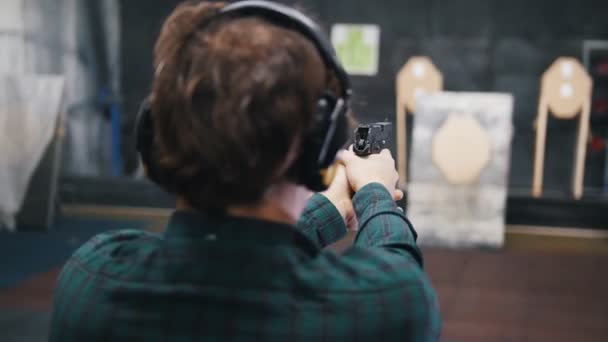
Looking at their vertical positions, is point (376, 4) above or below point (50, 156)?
above

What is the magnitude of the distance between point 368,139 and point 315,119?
26 centimetres

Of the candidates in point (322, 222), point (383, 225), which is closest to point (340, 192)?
point (322, 222)

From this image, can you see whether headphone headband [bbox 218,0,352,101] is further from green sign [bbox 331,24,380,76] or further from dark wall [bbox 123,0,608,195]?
green sign [bbox 331,24,380,76]

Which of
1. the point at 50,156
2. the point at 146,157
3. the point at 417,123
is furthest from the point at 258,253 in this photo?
the point at 50,156

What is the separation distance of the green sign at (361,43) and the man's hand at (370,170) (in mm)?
5050

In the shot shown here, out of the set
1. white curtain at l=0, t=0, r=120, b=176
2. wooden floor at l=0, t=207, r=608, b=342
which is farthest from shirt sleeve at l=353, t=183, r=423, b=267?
white curtain at l=0, t=0, r=120, b=176

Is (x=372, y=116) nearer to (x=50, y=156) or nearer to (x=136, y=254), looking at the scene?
(x=50, y=156)

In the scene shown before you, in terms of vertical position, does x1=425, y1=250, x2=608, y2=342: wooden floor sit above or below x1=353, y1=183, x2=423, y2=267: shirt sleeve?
below

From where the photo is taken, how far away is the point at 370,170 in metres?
0.81

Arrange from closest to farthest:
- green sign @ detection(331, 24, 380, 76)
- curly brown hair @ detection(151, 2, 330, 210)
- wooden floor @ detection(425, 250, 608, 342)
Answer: curly brown hair @ detection(151, 2, 330, 210)
wooden floor @ detection(425, 250, 608, 342)
green sign @ detection(331, 24, 380, 76)

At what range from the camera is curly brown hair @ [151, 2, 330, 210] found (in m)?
0.52

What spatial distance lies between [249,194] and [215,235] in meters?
0.04

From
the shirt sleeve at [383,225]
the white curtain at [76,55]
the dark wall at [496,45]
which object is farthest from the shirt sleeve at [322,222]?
the dark wall at [496,45]

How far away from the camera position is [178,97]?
21.6 inches
